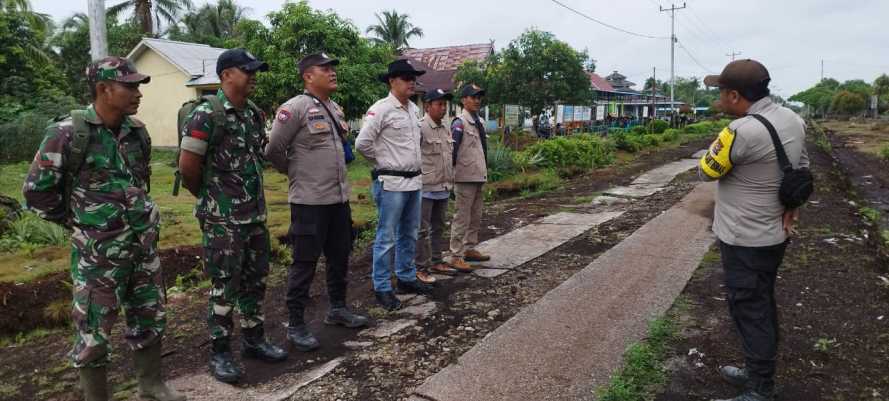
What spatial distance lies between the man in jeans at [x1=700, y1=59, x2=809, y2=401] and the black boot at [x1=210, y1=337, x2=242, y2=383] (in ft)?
8.27

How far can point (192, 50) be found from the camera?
23.5 metres

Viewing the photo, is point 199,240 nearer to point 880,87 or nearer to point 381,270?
point 381,270

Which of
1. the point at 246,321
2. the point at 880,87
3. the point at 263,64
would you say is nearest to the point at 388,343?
the point at 246,321

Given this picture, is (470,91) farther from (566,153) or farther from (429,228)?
(566,153)

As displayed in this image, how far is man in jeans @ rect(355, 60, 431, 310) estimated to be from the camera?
418cm

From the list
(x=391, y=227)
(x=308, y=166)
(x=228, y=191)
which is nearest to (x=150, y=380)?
(x=228, y=191)

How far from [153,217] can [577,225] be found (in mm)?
5630

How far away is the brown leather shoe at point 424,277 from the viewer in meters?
4.81

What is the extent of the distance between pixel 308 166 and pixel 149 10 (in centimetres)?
2521

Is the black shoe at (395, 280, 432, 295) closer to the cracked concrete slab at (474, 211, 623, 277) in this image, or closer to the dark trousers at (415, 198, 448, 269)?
the dark trousers at (415, 198, 448, 269)

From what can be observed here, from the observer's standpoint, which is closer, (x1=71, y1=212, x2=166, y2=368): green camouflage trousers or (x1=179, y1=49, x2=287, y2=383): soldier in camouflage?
(x1=71, y1=212, x2=166, y2=368): green camouflage trousers

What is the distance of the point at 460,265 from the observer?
5.33 m

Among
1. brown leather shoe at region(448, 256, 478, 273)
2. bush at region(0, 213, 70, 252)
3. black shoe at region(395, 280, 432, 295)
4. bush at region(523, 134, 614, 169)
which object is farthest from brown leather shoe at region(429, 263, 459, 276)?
bush at region(523, 134, 614, 169)

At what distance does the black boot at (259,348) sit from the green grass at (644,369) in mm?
1755
